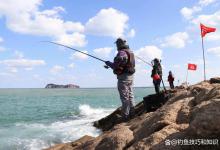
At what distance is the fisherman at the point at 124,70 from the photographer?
970 cm

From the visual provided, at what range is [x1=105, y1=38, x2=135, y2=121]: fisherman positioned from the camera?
9.70m

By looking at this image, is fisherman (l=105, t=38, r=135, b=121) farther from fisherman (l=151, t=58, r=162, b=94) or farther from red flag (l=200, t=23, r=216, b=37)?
red flag (l=200, t=23, r=216, b=37)

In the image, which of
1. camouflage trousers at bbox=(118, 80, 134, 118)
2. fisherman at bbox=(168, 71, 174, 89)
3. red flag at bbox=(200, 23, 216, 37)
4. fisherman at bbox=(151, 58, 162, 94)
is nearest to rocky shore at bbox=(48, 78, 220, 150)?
camouflage trousers at bbox=(118, 80, 134, 118)

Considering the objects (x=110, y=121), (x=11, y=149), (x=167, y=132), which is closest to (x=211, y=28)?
(x=110, y=121)

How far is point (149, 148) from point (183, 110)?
1.43 m

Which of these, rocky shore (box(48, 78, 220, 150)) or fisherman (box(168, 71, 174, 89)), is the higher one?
fisherman (box(168, 71, 174, 89))

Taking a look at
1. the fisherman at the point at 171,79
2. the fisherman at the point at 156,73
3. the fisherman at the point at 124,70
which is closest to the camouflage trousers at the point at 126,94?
the fisherman at the point at 124,70

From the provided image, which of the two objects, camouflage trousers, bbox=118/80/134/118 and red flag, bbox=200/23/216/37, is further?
red flag, bbox=200/23/216/37

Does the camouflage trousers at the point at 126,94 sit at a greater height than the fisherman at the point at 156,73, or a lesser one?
lesser

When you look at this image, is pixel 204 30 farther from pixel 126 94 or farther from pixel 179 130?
pixel 179 130

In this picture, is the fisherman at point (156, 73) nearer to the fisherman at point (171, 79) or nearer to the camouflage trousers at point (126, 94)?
the camouflage trousers at point (126, 94)

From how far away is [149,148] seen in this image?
19.4 ft

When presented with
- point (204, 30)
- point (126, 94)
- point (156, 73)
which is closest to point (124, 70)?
point (126, 94)

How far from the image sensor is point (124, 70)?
32.0ft
